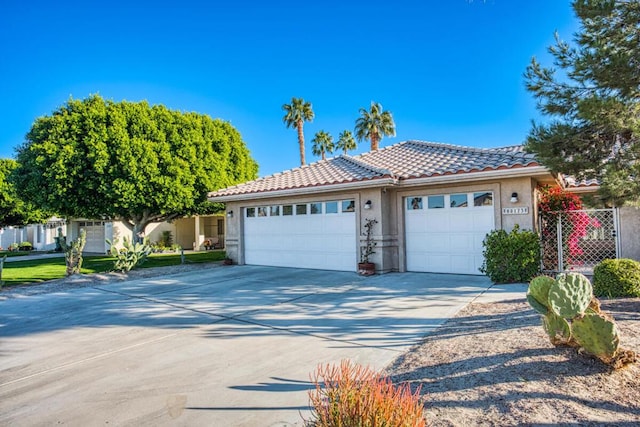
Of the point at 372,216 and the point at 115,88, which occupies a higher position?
the point at 115,88

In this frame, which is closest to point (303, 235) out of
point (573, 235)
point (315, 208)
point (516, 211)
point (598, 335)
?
point (315, 208)

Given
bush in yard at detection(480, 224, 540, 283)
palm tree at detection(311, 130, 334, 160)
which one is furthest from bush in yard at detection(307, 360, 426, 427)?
palm tree at detection(311, 130, 334, 160)

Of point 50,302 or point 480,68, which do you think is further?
point 480,68

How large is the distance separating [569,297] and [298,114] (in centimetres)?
3190

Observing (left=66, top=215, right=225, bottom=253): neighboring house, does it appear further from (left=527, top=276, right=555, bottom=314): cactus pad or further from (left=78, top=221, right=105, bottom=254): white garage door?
(left=527, top=276, right=555, bottom=314): cactus pad

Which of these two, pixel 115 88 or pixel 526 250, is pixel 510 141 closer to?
pixel 526 250

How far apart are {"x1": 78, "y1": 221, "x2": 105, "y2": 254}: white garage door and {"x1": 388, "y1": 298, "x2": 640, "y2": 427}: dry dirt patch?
91.2 feet

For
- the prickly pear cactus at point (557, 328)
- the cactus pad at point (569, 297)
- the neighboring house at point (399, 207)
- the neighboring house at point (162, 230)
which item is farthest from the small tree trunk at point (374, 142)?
the cactus pad at point (569, 297)

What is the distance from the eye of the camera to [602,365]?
371 centimetres

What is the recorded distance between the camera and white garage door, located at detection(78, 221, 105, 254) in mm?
27062

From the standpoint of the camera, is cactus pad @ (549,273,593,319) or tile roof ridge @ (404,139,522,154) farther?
tile roof ridge @ (404,139,522,154)

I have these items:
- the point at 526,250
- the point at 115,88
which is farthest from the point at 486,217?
the point at 115,88

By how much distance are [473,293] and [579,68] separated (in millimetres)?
4681

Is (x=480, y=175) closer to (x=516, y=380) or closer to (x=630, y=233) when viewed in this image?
(x=630, y=233)
